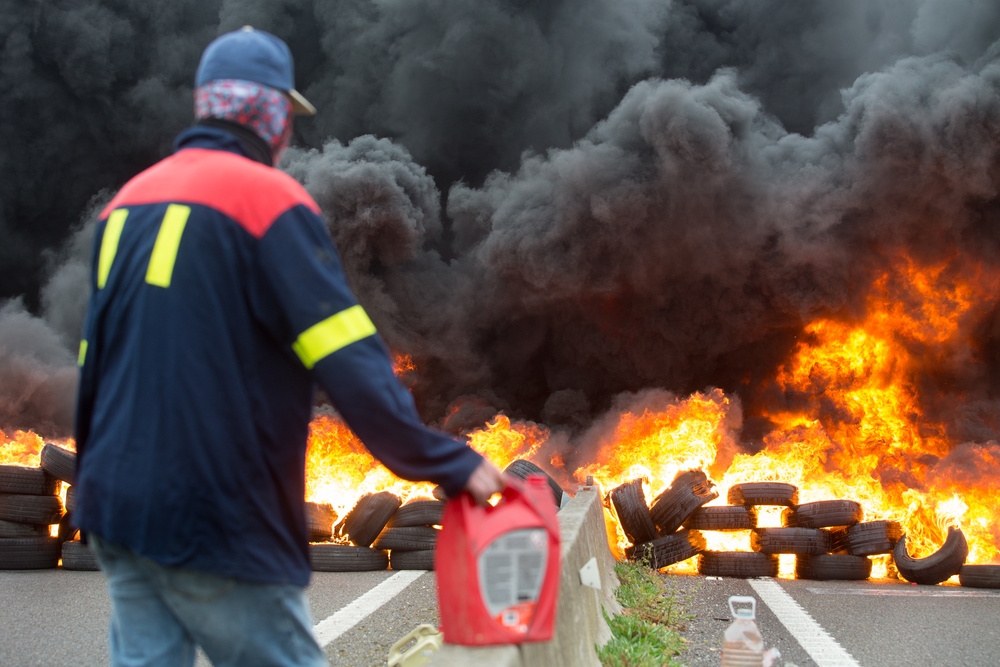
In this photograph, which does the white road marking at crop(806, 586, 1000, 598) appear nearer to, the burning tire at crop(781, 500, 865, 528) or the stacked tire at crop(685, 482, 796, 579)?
the stacked tire at crop(685, 482, 796, 579)

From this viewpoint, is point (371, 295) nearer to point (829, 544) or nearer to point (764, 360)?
point (764, 360)

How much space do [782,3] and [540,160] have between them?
23.6 ft

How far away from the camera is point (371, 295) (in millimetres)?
17391

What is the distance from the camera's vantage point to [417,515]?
884 centimetres

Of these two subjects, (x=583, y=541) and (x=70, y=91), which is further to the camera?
(x=70, y=91)

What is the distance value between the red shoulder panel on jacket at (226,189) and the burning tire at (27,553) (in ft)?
25.1

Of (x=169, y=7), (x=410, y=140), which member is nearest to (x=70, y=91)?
(x=169, y=7)

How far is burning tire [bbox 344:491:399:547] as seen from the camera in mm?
8703

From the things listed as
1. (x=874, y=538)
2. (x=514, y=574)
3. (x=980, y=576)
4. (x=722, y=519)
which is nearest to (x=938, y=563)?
(x=980, y=576)

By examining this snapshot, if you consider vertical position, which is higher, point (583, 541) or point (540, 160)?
point (540, 160)

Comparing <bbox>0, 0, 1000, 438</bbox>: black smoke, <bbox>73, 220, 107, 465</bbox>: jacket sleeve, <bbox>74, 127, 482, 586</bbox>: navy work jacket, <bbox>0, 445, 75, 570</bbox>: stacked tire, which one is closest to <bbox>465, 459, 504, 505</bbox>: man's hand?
<bbox>74, 127, 482, 586</bbox>: navy work jacket

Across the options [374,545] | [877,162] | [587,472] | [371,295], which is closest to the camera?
[374,545]

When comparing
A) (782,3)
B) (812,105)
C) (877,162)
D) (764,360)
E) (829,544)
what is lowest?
(829,544)

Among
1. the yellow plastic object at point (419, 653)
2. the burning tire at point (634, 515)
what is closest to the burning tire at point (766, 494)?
the burning tire at point (634, 515)
